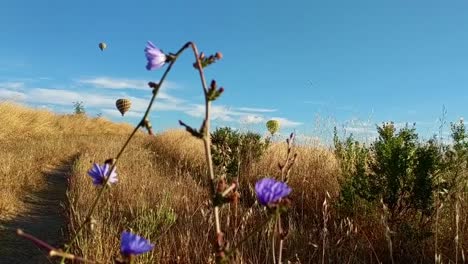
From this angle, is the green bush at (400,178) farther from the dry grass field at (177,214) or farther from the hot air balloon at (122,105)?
the hot air balloon at (122,105)

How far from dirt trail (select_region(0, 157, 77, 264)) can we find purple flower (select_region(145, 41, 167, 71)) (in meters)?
3.22

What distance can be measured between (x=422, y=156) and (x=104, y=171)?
12.2ft

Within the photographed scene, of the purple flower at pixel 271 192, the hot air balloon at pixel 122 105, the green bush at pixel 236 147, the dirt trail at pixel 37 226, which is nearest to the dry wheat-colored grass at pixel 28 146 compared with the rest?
the dirt trail at pixel 37 226

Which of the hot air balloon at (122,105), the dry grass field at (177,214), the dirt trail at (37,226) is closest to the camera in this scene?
the hot air balloon at (122,105)

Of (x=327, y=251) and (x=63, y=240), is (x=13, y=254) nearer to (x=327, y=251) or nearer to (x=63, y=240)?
(x=63, y=240)

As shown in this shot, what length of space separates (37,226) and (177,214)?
5.99 ft

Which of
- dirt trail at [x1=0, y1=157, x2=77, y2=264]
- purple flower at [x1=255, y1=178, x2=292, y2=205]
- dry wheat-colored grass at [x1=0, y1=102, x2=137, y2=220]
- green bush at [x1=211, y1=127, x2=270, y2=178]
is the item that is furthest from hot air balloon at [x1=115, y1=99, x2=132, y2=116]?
green bush at [x1=211, y1=127, x2=270, y2=178]

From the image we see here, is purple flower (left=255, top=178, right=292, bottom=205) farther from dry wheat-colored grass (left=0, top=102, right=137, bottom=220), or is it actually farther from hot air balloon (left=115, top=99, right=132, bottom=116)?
dry wheat-colored grass (left=0, top=102, right=137, bottom=220)

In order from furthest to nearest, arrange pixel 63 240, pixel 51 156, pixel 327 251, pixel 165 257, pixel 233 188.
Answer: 1. pixel 51 156
2. pixel 63 240
3. pixel 327 251
4. pixel 165 257
5. pixel 233 188

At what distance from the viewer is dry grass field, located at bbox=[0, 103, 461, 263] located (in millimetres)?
3748

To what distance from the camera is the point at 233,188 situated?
1.15 meters

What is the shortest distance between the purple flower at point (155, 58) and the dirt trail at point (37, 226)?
3.22m

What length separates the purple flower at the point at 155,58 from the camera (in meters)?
1.13

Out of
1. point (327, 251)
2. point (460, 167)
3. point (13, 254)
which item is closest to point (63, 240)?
point (13, 254)
